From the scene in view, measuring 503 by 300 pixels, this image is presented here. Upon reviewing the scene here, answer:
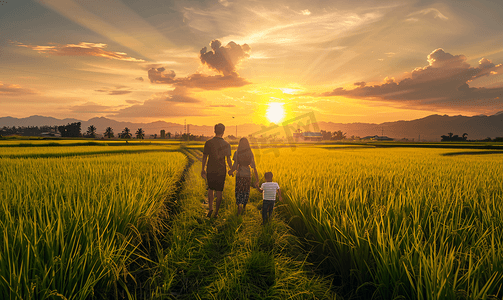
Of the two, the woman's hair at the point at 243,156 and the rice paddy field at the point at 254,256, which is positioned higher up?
the woman's hair at the point at 243,156

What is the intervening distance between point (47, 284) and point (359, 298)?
142 inches

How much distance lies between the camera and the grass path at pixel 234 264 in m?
2.95

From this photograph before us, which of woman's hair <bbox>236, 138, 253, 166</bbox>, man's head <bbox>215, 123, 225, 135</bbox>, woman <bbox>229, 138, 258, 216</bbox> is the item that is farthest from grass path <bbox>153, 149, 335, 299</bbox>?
man's head <bbox>215, 123, 225, 135</bbox>

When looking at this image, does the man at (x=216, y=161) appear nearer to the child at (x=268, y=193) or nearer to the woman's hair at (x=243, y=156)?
the woman's hair at (x=243, y=156)

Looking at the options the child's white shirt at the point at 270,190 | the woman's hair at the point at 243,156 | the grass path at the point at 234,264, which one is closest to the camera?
the grass path at the point at 234,264

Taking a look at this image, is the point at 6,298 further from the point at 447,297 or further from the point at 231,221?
the point at 447,297

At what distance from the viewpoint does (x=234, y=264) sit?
3.44 m

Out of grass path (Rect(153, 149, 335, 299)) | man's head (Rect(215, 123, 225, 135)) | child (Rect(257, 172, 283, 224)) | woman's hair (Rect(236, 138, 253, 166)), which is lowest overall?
grass path (Rect(153, 149, 335, 299))

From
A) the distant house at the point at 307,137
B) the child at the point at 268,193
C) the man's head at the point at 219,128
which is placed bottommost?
the child at the point at 268,193

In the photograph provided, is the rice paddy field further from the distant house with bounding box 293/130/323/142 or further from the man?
the distant house with bounding box 293/130/323/142

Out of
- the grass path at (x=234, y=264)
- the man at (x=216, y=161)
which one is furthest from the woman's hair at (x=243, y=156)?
the grass path at (x=234, y=264)

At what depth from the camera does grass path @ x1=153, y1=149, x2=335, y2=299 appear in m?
2.95

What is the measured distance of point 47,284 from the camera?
2.26 metres

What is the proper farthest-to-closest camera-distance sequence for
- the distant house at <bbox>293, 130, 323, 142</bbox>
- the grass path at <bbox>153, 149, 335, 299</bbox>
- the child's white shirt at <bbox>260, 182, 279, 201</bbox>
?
the distant house at <bbox>293, 130, 323, 142</bbox>, the child's white shirt at <bbox>260, 182, 279, 201</bbox>, the grass path at <bbox>153, 149, 335, 299</bbox>
